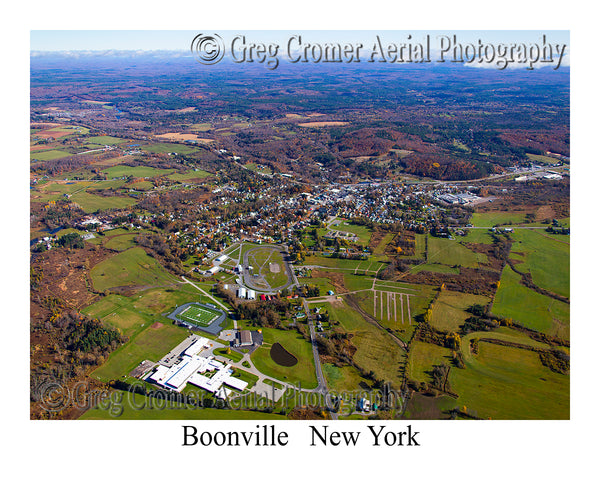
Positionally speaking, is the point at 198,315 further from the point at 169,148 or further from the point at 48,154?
the point at 48,154

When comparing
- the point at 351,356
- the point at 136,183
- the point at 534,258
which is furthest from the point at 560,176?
the point at 136,183

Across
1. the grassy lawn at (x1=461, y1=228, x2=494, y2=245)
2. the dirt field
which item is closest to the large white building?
the grassy lawn at (x1=461, y1=228, x2=494, y2=245)

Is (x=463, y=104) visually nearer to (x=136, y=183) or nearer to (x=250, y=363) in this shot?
(x=136, y=183)

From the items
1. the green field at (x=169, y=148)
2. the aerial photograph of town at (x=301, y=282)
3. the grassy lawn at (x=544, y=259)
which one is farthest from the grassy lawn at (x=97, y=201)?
the grassy lawn at (x=544, y=259)

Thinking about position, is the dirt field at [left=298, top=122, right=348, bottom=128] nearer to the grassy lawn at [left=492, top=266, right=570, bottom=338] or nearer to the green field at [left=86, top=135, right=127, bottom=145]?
the green field at [left=86, top=135, right=127, bottom=145]

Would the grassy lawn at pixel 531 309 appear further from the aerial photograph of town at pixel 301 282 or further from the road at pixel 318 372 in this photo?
the road at pixel 318 372

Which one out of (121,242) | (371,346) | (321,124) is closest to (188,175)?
(121,242)
